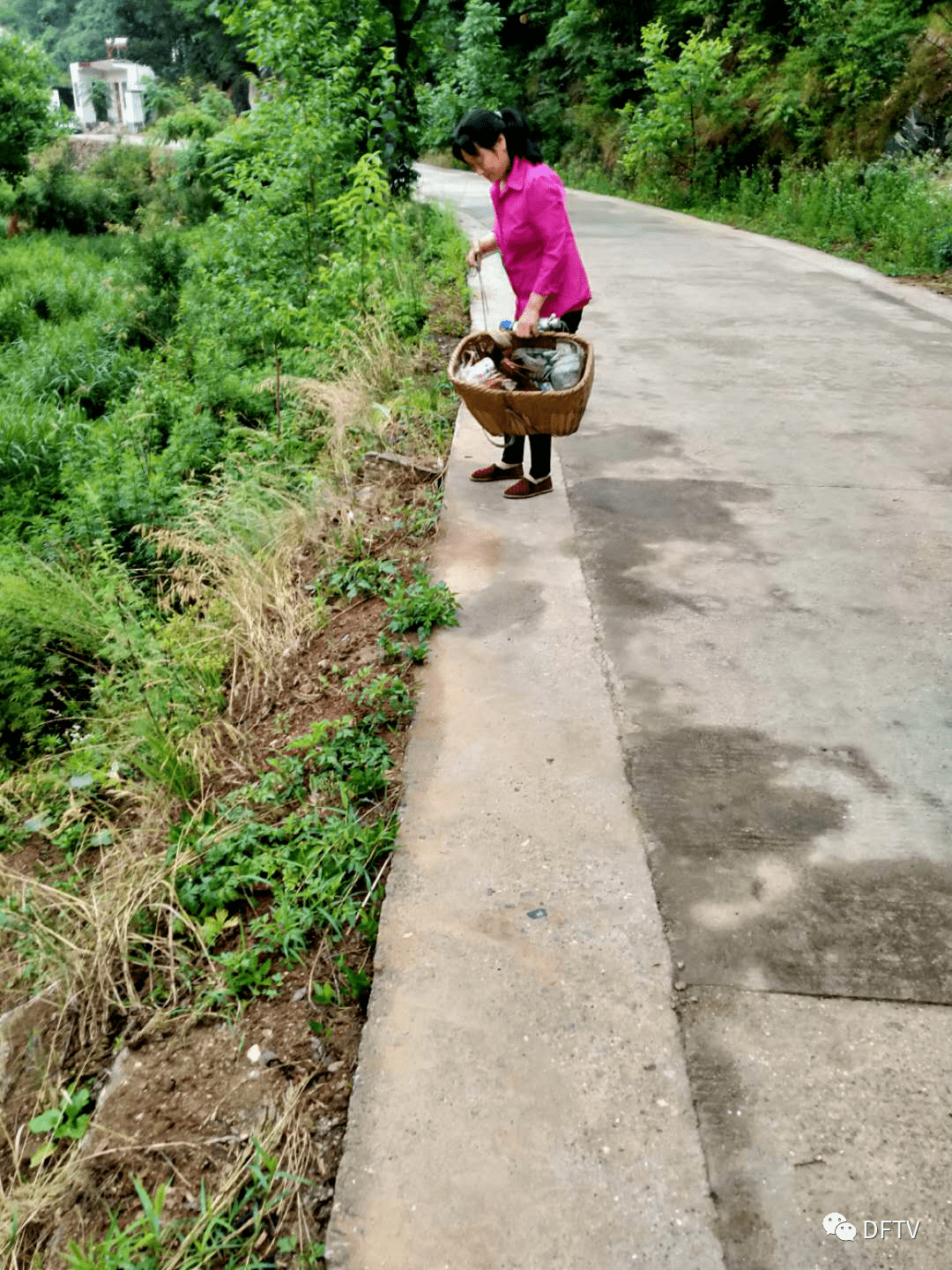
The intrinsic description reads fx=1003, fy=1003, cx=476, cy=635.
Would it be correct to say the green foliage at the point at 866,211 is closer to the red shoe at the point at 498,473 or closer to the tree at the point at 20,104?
the red shoe at the point at 498,473

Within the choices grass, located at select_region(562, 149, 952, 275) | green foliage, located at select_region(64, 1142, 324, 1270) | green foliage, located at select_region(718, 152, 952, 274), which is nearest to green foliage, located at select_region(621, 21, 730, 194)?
grass, located at select_region(562, 149, 952, 275)

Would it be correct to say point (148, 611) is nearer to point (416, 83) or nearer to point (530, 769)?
point (530, 769)

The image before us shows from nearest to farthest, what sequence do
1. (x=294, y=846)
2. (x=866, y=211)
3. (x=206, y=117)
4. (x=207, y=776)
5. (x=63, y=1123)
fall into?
(x=63, y=1123) < (x=294, y=846) < (x=207, y=776) < (x=866, y=211) < (x=206, y=117)

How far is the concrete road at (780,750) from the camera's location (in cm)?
201

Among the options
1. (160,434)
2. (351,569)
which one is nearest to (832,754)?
(351,569)

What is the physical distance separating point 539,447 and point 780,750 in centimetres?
231

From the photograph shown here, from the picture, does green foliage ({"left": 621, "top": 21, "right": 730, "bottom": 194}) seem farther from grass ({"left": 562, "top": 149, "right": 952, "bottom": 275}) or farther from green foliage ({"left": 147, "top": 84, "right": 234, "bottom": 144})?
green foliage ({"left": 147, "top": 84, "right": 234, "bottom": 144})

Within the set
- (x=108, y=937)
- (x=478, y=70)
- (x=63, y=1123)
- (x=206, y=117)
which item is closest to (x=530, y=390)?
(x=108, y=937)

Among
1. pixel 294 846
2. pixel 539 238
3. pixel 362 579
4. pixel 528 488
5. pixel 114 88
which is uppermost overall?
pixel 114 88

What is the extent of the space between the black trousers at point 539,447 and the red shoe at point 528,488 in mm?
36

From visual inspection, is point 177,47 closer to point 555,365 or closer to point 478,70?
point 478,70

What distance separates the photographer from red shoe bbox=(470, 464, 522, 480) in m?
5.29

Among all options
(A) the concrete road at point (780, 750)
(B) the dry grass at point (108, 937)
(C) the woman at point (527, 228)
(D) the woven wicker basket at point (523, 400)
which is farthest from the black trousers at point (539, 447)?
(B) the dry grass at point (108, 937)

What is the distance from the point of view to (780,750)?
323cm
